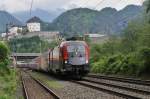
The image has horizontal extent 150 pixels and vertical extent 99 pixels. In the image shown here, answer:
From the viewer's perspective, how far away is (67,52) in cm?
3862

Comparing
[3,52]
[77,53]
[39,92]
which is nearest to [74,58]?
[77,53]

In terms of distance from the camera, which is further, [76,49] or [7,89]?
[76,49]

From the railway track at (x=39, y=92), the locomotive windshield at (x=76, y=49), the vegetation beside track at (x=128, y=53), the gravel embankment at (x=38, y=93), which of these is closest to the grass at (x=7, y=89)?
the railway track at (x=39, y=92)

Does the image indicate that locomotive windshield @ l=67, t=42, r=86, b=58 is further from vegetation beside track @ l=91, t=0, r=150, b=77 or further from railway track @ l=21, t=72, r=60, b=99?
railway track @ l=21, t=72, r=60, b=99

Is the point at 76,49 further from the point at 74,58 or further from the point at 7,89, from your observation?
the point at 7,89

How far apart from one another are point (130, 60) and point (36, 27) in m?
149

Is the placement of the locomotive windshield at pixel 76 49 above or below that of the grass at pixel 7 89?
above

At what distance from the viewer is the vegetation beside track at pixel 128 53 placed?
38156 millimetres

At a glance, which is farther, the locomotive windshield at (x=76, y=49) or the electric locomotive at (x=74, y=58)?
the locomotive windshield at (x=76, y=49)

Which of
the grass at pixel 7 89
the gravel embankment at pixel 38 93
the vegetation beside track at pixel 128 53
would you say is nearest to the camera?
the grass at pixel 7 89

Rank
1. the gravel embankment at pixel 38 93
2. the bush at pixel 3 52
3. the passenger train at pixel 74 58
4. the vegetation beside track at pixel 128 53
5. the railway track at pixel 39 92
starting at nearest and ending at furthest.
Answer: the railway track at pixel 39 92, the gravel embankment at pixel 38 93, the vegetation beside track at pixel 128 53, the passenger train at pixel 74 58, the bush at pixel 3 52

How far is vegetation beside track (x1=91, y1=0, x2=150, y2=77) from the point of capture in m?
38.2

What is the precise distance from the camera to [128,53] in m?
56.0

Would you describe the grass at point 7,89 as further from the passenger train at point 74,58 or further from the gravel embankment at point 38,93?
the passenger train at point 74,58
